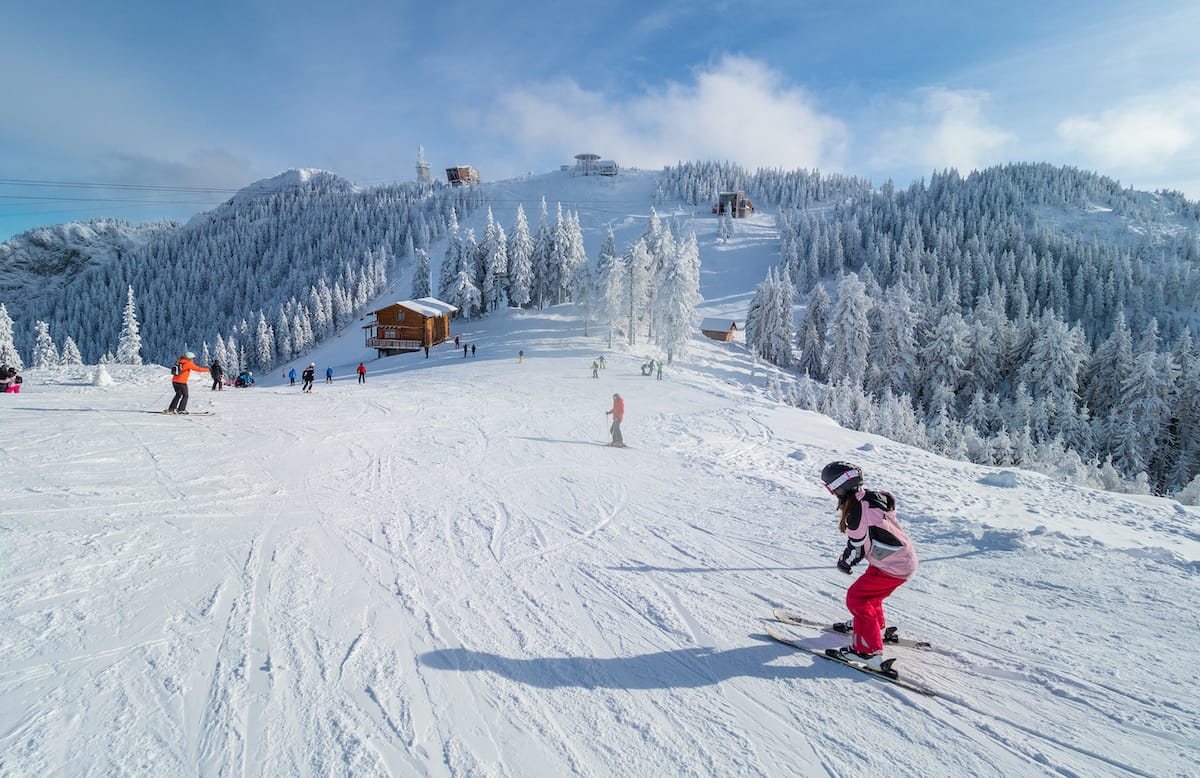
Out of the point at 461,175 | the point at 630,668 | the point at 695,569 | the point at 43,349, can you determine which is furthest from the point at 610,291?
the point at 461,175

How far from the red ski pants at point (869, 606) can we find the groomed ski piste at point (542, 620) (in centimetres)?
33

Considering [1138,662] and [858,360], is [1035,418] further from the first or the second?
[1138,662]

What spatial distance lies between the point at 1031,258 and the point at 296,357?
127 m

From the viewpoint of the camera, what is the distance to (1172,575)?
21.5 ft

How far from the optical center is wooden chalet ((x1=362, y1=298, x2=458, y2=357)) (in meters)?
51.7

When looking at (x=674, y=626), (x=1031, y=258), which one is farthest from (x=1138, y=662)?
(x=1031, y=258)

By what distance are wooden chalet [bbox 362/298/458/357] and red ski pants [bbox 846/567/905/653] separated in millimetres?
50586

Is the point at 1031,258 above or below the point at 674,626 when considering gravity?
above

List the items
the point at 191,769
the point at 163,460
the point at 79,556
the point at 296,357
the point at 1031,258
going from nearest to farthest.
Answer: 1. the point at 191,769
2. the point at 79,556
3. the point at 163,460
4. the point at 296,357
5. the point at 1031,258

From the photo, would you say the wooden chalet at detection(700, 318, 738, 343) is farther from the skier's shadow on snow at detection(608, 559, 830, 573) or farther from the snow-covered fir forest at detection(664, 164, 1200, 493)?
the skier's shadow on snow at detection(608, 559, 830, 573)

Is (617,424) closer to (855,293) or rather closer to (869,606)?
(869,606)

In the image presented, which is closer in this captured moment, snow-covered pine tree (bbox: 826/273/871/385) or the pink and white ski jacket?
the pink and white ski jacket

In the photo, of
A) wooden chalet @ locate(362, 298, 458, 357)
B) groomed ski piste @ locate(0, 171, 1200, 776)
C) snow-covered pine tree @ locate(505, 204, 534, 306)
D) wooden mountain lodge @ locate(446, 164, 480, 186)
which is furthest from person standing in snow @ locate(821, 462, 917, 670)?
wooden mountain lodge @ locate(446, 164, 480, 186)

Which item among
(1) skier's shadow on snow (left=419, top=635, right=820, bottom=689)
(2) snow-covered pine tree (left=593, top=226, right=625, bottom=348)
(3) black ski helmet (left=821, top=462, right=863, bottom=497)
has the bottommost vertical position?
(1) skier's shadow on snow (left=419, top=635, right=820, bottom=689)
